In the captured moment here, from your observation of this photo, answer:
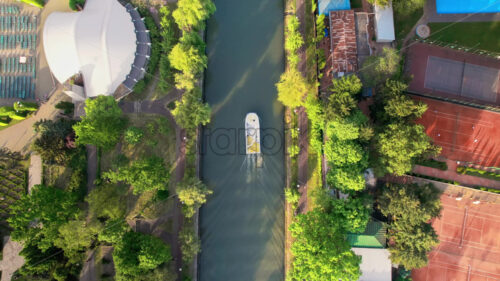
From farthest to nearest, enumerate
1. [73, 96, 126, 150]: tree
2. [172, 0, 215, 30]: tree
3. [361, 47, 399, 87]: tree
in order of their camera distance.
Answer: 1. [172, 0, 215, 30]: tree
2. [361, 47, 399, 87]: tree
3. [73, 96, 126, 150]: tree

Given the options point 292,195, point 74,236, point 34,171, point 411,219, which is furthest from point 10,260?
point 411,219

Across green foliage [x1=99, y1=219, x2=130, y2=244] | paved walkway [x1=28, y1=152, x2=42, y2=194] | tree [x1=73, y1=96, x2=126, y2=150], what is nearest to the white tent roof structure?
green foliage [x1=99, y1=219, x2=130, y2=244]

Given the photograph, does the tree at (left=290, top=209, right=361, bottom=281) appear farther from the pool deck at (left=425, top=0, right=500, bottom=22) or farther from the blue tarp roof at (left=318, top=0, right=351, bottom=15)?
the pool deck at (left=425, top=0, right=500, bottom=22)

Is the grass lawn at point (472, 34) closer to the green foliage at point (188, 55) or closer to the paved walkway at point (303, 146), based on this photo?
the paved walkway at point (303, 146)

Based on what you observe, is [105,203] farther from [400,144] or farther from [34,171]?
[400,144]

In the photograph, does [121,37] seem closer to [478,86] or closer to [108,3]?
[108,3]

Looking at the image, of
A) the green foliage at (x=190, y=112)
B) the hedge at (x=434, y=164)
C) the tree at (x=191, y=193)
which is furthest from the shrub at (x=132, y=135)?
the hedge at (x=434, y=164)

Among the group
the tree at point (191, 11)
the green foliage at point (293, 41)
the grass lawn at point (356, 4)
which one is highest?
the grass lawn at point (356, 4)
